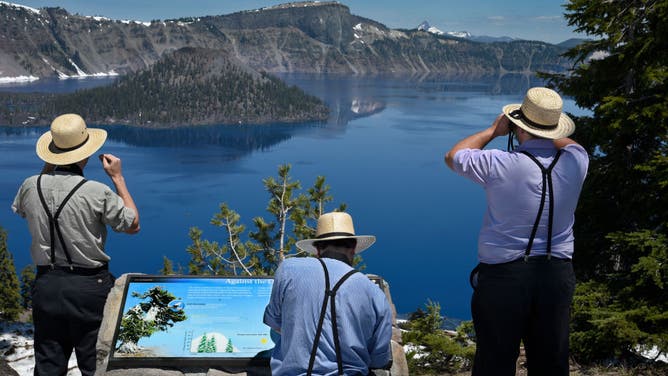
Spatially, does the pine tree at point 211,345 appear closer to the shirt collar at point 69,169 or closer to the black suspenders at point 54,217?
the black suspenders at point 54,217

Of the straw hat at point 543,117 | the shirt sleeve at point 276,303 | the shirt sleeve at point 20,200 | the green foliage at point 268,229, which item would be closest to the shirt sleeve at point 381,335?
the shirt sleeve at point 276,303

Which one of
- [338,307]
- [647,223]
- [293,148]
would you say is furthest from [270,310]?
[293,148]

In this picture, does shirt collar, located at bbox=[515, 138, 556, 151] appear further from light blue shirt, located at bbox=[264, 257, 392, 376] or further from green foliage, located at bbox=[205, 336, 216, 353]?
green foliage, located at bbox=[205, 336, 216, 353]

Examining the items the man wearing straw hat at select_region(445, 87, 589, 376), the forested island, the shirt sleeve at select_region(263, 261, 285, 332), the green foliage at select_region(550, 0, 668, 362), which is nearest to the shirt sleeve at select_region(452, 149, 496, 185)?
the man wearing straw hat at select_region(445, 87, 589, 376)

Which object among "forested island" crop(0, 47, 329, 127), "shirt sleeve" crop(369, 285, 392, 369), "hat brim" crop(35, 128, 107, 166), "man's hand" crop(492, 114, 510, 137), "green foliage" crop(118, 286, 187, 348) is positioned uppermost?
"man's hand" crop(492, 114, 510, 137)

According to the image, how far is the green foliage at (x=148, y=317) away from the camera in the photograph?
16.2 ft

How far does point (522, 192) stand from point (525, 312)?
778 mm

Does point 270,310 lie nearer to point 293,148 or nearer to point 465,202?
A: point 465,202

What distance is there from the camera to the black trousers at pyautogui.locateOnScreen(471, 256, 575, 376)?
145 inches

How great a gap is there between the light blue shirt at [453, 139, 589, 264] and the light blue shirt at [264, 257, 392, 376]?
0.92 metres

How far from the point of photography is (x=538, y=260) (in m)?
3.69

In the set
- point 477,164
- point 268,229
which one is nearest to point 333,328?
point 477,164

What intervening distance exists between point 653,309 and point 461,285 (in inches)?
2072

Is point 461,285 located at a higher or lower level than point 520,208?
lower
